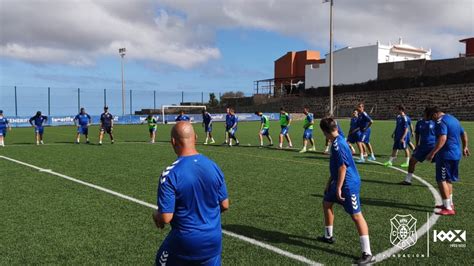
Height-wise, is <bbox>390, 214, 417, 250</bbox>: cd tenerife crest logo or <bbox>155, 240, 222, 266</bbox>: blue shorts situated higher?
<bbox>155, 240, 222, 266</bbox>: blue shorts

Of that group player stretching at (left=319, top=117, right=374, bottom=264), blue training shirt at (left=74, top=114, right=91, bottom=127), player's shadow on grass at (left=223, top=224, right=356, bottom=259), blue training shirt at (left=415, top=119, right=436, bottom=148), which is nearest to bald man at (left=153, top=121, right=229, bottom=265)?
player stretching at (left=319, top=117, right=374, bottom=264)

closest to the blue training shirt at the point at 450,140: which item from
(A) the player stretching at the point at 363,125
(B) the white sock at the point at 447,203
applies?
(B) the white sock at the point at 447,203

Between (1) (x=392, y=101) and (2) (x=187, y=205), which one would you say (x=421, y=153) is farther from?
(1) (x=392, y=101)

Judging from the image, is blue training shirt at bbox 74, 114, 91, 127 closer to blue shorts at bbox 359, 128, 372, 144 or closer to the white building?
blue shorts at bbox 359, 128, 372, 144

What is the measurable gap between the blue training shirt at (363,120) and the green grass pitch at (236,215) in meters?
1.58

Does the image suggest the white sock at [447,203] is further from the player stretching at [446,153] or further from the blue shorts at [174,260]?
the blue shorts at [174,260]

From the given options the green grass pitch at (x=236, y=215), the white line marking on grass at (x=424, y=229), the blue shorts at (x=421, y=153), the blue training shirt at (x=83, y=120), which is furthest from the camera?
the blue training shirt at (x=83, y=120)

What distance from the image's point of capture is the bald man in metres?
3.01

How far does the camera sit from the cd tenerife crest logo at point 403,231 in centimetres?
553

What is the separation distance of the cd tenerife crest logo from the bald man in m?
3.31

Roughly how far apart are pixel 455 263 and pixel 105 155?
13603 mm

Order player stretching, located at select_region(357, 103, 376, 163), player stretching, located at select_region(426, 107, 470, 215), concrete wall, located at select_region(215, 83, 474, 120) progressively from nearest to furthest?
player stretching, located at select_region(426, 107, 470, 215), player stretching, located at select_region(357, 103, 376, 163), concrete wall, located at select_region(215, 83, 474, 120)

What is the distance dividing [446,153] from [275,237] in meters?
3.41

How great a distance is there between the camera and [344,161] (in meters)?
4.94
